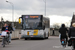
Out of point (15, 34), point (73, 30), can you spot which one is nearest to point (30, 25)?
point (15, 34)

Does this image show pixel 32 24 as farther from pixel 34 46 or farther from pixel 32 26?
pixel 34 46

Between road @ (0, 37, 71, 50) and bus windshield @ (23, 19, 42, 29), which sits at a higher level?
bus windshield @ (23, 19, 42, 29)

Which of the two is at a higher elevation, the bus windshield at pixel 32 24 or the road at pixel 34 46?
the bus windshield at pixel 32 24

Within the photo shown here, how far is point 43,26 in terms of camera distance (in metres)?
32.7

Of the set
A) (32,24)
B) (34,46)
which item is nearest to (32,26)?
(32,24)

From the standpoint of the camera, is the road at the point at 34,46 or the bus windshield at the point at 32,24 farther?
the bus windshield at the point at 32,24

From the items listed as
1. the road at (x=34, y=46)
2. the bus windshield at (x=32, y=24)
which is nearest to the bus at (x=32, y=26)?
the bus windshield at (x=32, y=24)

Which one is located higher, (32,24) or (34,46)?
(32,24)

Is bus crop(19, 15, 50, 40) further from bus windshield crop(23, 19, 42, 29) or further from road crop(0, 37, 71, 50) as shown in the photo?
road crop(0, 37, 71, 50)

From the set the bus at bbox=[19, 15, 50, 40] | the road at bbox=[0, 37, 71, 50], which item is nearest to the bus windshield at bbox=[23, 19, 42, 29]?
the bus at bbox=[19, 15, 50, 40]

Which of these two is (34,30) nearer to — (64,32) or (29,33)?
(29,33)

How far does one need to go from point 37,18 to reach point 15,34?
698 centimetres

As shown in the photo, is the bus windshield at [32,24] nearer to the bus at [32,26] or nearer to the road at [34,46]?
the bus at [32,26]

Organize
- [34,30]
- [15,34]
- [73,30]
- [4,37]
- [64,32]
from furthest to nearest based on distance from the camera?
[15,34]
[34,30]
[4,37]
[64,32]
[73,30]
